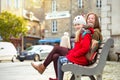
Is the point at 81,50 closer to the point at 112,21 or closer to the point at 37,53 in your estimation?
the point at 112,21

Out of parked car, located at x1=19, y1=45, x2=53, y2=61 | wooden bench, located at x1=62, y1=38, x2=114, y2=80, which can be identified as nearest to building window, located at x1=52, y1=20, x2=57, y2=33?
parked car, located at x1=19, y1=45, x2=53, y2=61

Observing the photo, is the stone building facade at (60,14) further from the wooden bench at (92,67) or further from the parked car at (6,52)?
the wooden bench at (92,67)

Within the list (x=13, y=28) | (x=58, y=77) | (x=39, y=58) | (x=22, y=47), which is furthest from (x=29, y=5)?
(x=58, y=77)

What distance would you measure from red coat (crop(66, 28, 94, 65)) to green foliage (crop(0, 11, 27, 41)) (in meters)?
51.7

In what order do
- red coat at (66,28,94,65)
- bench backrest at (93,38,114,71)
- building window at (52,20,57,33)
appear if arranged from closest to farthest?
bench backrest at (93,38,114,71) < red coat at (66,28,94,65) < building window at (52,20,57,33)

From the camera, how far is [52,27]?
68688mm

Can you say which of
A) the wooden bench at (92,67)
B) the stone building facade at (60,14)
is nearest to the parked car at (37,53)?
the stone building facade at (60,14)

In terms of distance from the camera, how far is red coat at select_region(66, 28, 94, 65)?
7543mm

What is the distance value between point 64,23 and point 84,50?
196ft

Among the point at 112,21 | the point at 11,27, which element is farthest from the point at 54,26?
the point at 112,21

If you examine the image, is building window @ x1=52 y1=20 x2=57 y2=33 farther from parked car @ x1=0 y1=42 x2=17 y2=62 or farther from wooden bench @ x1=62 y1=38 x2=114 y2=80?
wooden bench @ x1=62 y1=38 x2=114 y2=80

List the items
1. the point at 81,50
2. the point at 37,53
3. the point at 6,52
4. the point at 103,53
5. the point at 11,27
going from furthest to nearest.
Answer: the point at 11,27
the point at 37,53
the point at 6,52
the point at 81,50
the point at 103,53

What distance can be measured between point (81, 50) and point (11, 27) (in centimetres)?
5294

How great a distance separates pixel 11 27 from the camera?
60.1 m
